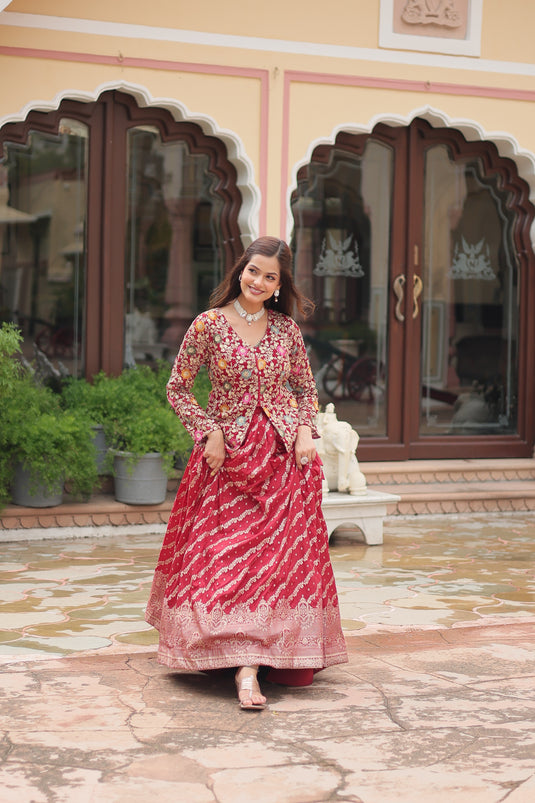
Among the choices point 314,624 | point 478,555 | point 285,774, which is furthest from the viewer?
point 478,555

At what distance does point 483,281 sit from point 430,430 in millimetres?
1181

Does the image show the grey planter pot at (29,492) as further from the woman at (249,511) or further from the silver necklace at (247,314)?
the silver necklace at (247,314)

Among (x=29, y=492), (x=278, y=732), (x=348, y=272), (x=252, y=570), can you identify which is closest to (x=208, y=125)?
(x=348, y=272)

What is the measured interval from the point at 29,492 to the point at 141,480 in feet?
2.18

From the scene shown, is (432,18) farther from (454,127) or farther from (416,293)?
(416,293)

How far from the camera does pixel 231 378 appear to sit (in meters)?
4.01

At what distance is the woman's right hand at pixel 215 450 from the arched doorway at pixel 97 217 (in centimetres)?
381

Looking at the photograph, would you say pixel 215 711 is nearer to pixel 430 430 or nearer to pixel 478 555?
pixel 478 555

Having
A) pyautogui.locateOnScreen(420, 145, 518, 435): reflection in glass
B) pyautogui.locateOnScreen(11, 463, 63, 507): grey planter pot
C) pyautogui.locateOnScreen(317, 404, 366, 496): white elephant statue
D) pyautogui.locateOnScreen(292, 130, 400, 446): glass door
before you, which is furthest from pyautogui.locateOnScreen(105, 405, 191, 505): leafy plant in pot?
pyautogui.locateOnScreen(420, 145, 518, 435): reflection in glass

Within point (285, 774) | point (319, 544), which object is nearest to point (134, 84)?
point (319, 544)

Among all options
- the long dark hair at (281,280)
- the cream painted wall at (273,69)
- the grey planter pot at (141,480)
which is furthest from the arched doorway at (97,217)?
the long dark hair at (281,280)

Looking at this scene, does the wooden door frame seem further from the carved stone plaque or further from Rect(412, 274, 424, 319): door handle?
the carved stone plaque

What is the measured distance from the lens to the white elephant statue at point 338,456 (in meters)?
6.77

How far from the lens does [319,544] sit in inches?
160
